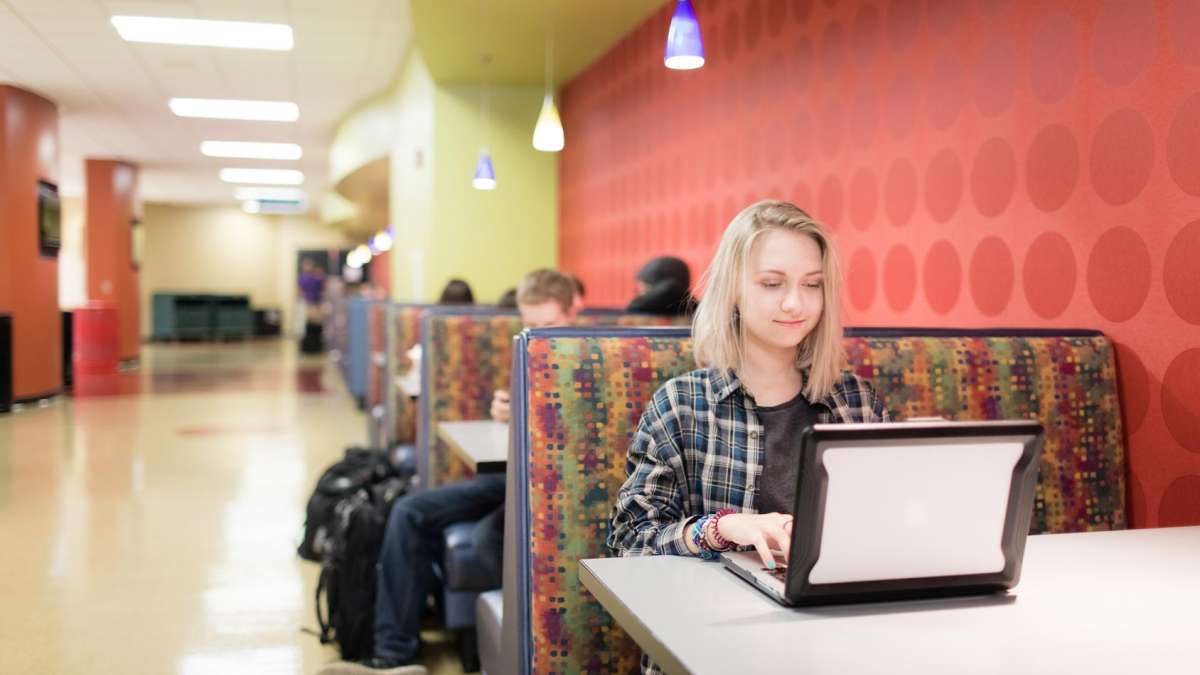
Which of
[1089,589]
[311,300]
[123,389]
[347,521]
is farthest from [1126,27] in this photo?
[311,300]

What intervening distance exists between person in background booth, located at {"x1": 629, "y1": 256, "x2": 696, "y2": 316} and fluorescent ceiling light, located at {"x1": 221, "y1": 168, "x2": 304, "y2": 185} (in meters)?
13.4

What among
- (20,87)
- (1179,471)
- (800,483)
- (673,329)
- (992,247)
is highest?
(20,87)

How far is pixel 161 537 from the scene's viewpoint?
469 centimetres

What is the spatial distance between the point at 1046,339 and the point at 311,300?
22.9 metres

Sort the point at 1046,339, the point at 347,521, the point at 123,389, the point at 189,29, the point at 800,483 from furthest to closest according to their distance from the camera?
the point at 123,389 → the point at 189,29 → the point at 347,521 → the point at 1046,339 → the point at 800,483

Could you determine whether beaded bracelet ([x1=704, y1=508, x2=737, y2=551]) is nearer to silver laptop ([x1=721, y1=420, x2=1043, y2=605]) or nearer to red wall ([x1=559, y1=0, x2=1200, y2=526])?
silver laptop ([x1=721, y1=420, x2=1043, y2=605])

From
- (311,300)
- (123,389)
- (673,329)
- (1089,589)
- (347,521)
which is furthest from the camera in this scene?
(311,300)

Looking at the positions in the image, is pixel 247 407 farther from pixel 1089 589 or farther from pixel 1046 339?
pixel 1089 589

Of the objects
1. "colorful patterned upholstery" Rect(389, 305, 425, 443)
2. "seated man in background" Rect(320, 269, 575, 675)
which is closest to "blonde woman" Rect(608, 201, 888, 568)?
"seated man in background" Rect(320, 269, 575, 675)

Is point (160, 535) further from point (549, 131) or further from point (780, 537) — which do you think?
point (780, 537)

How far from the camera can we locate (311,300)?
2383cm

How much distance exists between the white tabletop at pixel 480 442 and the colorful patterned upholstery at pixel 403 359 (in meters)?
1.81

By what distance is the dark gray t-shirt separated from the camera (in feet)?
5.51

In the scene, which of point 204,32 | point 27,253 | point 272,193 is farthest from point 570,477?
point 272,193
